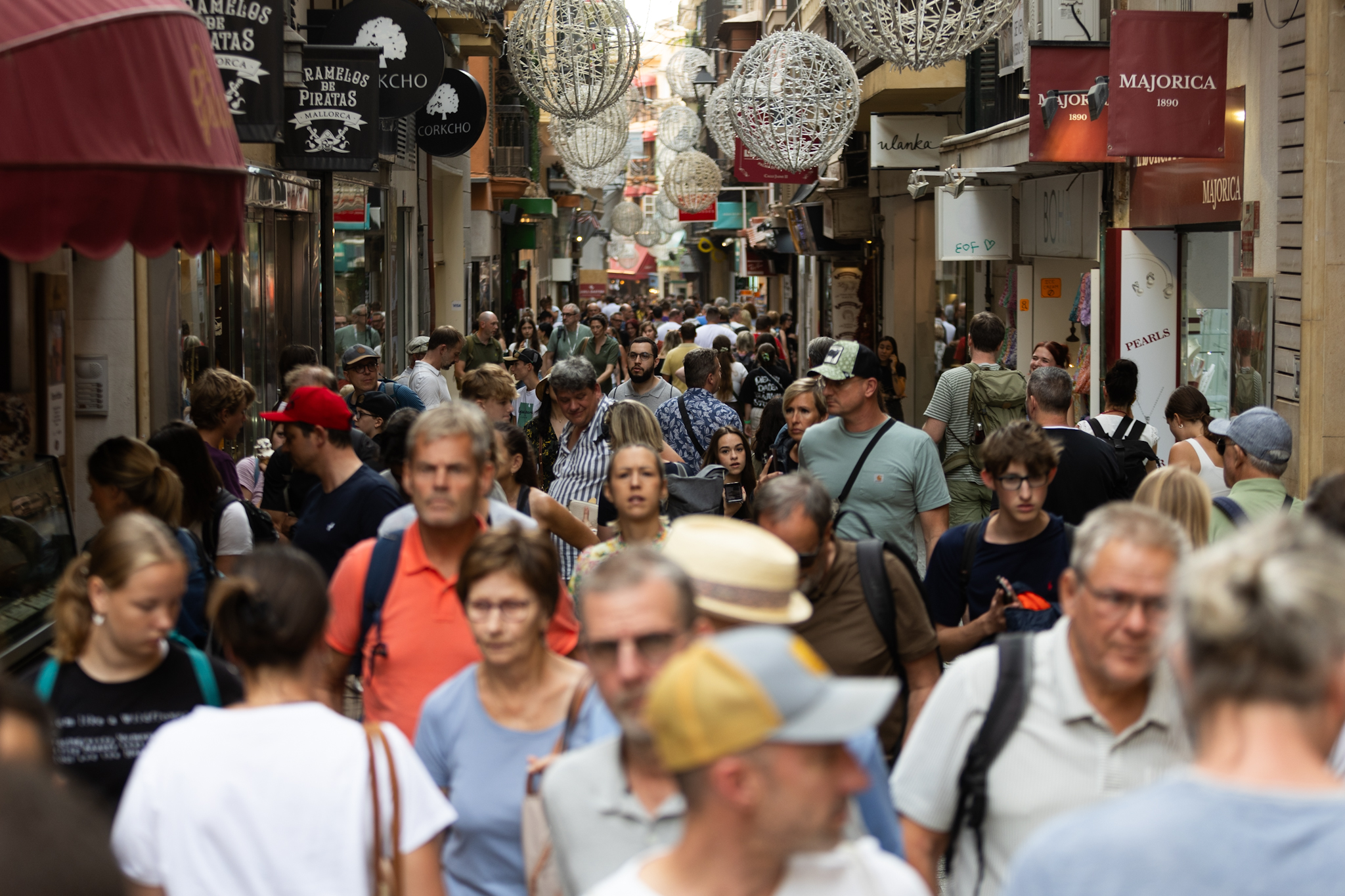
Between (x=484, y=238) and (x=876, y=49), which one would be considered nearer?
(x=876, y=49)

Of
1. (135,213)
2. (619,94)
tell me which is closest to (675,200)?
(619,94)

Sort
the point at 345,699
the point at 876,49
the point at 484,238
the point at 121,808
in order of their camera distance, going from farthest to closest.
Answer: the point at 484,238, the point at 876,49, the point at 345,699, the point at 121,808

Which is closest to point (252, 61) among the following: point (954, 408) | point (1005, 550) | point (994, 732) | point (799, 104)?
point (954, 408)

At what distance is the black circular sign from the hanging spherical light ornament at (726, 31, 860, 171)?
4.25 meters

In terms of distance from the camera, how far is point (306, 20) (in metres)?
13.8

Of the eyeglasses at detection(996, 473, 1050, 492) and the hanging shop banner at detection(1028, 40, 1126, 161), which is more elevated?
the hanging shop banner at detection(1028, 40, 1126, 161)

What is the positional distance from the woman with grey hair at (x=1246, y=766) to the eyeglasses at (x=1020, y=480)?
10.7 ft

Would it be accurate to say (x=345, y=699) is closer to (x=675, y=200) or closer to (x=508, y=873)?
(x=508, y=873)

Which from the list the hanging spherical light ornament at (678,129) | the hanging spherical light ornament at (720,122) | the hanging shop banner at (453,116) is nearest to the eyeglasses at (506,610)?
the hanging shop banner at (453,116)

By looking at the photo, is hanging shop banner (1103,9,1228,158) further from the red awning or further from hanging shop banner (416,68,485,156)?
hanging shop banner (416,68,485,156)

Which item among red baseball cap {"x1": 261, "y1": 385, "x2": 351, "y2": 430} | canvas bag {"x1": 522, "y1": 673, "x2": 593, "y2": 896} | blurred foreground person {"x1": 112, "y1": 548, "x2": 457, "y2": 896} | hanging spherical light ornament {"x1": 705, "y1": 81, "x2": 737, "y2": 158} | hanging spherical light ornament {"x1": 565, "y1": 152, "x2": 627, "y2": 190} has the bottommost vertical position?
canvas bag {"x1": 522, "y1": 673, "x2": 593, "y2": 896}

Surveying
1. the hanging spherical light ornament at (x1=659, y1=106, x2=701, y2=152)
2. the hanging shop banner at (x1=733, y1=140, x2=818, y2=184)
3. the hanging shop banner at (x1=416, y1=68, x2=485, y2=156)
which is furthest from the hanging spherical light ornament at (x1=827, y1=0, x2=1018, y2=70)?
the hanging spherical light ornament at (x1=659, y1=106, x2=701, y2=152)

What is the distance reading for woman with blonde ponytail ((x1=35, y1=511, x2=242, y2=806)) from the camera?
3.72m

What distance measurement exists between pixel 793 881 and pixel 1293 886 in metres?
0.66
